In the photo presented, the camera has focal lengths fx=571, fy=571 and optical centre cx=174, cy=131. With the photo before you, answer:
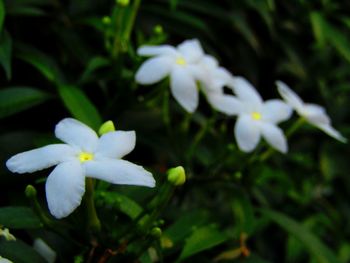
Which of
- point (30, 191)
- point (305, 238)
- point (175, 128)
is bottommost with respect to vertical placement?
point (305, 238)

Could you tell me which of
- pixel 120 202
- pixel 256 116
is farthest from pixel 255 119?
pixel 120 202

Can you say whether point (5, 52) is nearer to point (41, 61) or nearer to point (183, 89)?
point (41, 61)

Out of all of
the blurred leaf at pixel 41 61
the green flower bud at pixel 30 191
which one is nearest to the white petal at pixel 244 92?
the blurred leaf at pixel 41 61

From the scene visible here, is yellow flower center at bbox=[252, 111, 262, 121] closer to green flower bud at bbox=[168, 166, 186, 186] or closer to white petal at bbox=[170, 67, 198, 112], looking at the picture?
white petal at bbox=[170, 67, 198, 112]

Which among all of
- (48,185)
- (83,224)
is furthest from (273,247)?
(48,185)

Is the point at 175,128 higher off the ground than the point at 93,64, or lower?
lower

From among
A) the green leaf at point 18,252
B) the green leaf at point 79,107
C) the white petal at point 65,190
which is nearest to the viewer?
the white petal at point 65,190

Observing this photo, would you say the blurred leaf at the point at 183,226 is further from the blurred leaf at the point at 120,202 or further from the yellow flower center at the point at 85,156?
the yellow flower center at the point at 85,156
